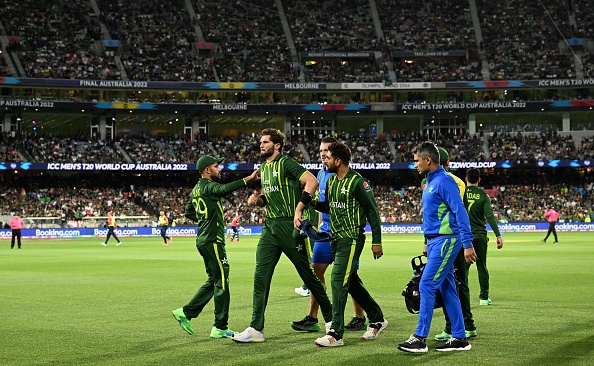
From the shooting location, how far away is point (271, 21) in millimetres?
81562

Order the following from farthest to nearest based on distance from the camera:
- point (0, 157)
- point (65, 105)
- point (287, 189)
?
point (65, 105), point (0, 157), point (287, 189)

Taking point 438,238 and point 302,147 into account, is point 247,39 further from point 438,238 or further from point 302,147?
point 438,238

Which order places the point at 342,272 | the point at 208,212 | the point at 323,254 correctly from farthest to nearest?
1. the point at 323,254
2. the point at 208,212
3. the point at 342,272

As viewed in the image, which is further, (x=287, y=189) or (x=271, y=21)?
(x=271, y=21)

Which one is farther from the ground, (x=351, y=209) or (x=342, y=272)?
(x=351, y=209)

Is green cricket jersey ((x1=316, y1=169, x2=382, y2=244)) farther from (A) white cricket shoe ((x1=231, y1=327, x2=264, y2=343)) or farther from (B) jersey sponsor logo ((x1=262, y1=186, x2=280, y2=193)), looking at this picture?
(A) white cricket shoe ((x1=231, y1=327, x2=264, y2=343))

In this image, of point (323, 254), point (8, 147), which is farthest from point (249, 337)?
point (8, 147)

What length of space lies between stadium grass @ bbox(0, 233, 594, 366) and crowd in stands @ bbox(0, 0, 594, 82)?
5331cm

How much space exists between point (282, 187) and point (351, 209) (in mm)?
923

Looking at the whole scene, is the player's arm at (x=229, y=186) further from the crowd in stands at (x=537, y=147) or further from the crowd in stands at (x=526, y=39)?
the crowd in stands at (x=526, y=39)

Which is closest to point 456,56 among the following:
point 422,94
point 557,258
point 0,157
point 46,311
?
point 422,94

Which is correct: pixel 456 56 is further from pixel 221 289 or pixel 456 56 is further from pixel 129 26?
pixel 221 289

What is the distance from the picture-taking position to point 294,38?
81000 mm

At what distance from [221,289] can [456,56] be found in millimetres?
72704
